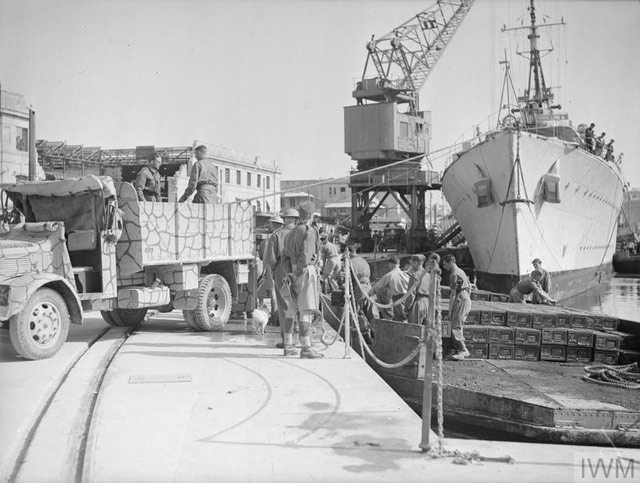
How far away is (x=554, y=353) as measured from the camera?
10.2m

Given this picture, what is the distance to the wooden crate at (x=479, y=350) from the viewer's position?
1025cm

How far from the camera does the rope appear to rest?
8211 mm

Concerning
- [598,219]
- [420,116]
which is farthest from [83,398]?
[420,116]

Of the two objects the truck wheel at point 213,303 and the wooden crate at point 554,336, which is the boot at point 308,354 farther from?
the wooden crate at point 554,336

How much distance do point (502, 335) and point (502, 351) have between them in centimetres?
28

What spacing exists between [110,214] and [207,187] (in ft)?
7.96

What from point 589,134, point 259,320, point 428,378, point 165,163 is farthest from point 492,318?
Result: point 165,163

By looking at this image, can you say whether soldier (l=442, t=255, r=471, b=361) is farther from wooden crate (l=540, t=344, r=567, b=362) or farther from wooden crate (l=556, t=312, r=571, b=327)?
wooden crate (l=556, t=312, r=571, b=327)

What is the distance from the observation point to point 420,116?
45.7 metres

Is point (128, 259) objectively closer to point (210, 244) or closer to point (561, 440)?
point (210, 244)

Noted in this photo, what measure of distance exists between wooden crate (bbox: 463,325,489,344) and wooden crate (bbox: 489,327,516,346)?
8 centimetres

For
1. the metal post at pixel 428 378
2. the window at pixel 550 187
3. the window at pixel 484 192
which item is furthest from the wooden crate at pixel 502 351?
the window at pixel 484 192

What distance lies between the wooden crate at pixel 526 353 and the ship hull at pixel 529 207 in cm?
1256

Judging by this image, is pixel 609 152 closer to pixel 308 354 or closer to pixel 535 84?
pixel 535 84
